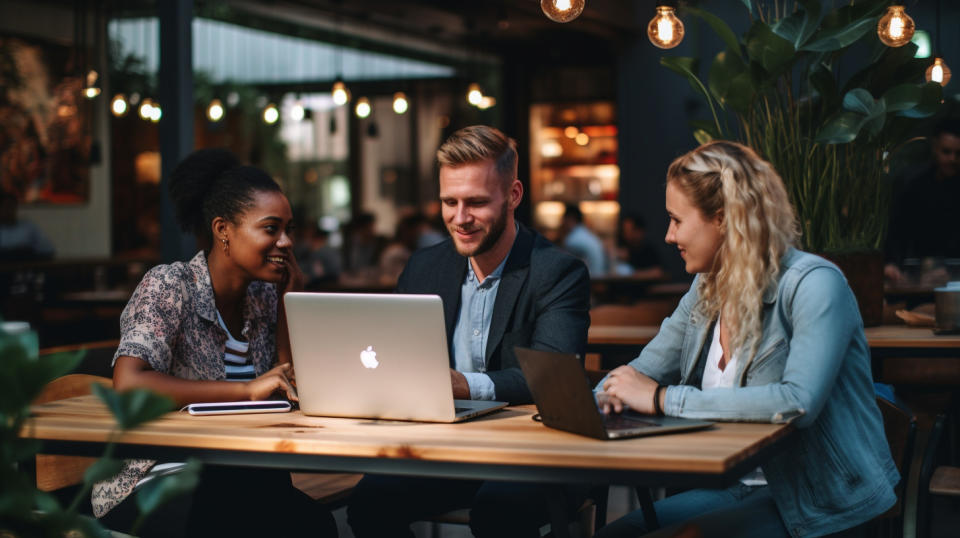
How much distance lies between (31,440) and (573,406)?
113 centimetres

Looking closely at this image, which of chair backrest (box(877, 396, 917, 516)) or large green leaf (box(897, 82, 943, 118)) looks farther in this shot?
large green leaf (box(897, 82, 943, 118))

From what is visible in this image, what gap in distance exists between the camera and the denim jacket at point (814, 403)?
1.92 meters

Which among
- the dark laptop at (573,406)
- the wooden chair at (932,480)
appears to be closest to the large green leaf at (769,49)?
the wooden chair at (932,480)

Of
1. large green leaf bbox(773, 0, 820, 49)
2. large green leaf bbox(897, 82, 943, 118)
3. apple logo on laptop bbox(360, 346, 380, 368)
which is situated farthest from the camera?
large green leaf bbox(897, 82, 943, 118)

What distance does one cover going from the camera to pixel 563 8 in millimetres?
3793

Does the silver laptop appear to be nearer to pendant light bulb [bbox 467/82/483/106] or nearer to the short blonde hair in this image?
the short blonde hair

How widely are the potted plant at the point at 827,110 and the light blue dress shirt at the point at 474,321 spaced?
1.22 meters

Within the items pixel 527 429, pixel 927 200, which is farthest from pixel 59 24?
pixel 527 429

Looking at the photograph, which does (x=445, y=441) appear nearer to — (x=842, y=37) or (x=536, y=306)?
(x=536, y=306)

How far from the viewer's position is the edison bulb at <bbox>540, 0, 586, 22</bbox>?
3.77m

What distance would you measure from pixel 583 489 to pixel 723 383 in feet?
1.68

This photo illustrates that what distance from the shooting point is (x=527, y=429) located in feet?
6.53

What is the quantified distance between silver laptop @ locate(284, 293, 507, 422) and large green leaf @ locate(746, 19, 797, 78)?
1.83m

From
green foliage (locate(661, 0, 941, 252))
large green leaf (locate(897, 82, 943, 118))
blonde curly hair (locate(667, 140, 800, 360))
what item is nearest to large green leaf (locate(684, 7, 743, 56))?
green foliage (locate(661, 0, 941, 252))
